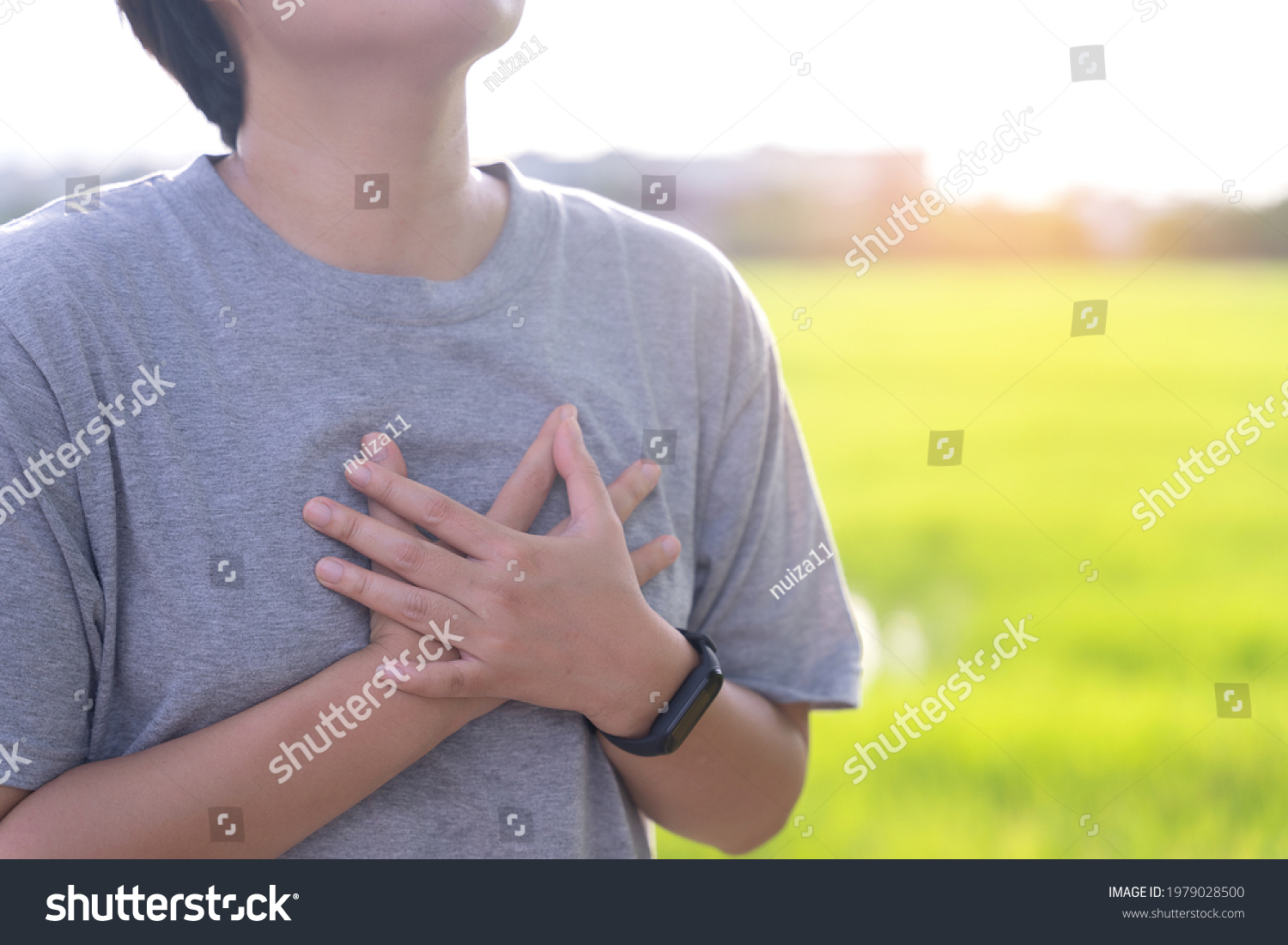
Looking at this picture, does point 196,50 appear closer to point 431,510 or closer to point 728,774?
point 431,510

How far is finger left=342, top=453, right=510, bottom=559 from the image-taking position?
909 mm

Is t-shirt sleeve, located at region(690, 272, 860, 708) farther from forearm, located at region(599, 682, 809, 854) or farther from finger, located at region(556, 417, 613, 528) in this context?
finger, located at region(556, 417, 613, 528)

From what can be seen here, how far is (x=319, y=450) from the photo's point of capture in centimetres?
93

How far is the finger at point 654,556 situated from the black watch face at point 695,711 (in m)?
0.13

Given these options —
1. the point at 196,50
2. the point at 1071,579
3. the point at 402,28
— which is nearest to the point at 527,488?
the point at 402,28

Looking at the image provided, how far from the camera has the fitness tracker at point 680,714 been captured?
99 cm

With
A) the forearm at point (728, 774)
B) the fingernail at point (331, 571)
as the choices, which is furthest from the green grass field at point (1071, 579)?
the fingernail at point (331, 571)

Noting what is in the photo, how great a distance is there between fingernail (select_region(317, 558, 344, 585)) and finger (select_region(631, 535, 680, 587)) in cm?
32

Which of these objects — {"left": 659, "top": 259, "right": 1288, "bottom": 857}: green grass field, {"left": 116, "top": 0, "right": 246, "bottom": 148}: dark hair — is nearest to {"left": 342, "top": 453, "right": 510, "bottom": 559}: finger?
{"left": 116, "top": 0, "right": 246, "bottom": 148}: dark hair

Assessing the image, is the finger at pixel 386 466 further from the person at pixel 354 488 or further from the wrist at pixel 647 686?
the wrist at pixel 647 686

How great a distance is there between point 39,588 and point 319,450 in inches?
10.7

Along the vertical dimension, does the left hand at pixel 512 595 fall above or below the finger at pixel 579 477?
below

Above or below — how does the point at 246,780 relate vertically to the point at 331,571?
below
